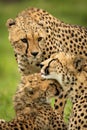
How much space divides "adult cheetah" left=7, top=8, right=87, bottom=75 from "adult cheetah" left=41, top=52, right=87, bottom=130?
90 centimetres

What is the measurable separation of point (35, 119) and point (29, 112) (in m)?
0.14

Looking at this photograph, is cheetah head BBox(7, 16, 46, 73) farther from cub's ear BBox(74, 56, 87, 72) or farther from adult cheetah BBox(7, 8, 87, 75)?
cub's ear BBox(74, 56, 87, 72)

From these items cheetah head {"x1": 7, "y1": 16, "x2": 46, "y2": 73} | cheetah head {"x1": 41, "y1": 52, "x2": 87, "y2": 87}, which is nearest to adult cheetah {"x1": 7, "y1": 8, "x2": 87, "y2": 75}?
cheetah head {"x1": 7, "y1": 16, "x2": 46, "y2": 73}

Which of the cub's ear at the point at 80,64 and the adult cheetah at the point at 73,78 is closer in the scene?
the adult cheetah at the point at 73,78

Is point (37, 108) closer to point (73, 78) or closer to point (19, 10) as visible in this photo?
point (73, 78)

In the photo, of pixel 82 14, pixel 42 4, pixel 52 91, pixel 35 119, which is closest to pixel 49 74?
pixel 52 91

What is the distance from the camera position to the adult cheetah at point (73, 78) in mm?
7125

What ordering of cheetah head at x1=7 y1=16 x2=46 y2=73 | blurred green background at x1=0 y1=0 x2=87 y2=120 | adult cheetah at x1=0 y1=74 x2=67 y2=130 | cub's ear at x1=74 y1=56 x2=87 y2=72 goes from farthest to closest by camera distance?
blurred green background at x1=0 y1=0 x2=87 y2=120
cheetah head at x1=7 y1=16 x2=46 y2=73
cub's ear at x1=74 y1=56 x2=87 y2=72
adult cheetah at x1=0 y1=74 x2=67 y2=130

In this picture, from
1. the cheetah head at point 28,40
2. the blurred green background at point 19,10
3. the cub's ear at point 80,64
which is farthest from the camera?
the blurred green background at point 19,10

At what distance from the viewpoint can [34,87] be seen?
24.6 ft

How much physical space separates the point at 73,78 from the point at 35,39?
4.53 feet

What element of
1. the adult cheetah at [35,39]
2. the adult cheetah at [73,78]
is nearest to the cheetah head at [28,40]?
the adult cheetah at [35,39]

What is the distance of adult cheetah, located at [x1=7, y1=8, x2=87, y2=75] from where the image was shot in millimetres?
8602

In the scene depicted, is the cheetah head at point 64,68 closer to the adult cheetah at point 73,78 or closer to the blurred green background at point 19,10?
the adult cheetah at point 73,78
